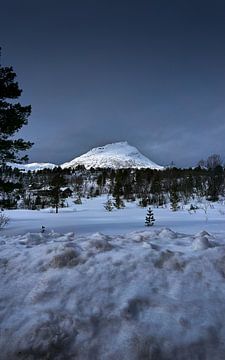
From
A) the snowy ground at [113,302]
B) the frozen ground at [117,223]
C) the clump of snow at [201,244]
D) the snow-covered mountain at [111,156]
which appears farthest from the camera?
the snow-covered mountain at [111,156]

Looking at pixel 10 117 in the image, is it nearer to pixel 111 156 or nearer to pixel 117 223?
pixel 117 223

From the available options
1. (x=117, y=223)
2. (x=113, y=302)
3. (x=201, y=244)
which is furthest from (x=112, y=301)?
(x=117, y=223)

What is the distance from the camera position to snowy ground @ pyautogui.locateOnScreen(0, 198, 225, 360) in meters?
2.07

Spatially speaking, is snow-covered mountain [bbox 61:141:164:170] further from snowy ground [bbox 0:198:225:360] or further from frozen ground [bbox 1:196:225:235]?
snowy ground [bbox 0:198:225:360]

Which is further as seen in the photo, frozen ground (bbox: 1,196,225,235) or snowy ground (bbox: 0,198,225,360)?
frozen ground (bbox: 1,196,225,235)

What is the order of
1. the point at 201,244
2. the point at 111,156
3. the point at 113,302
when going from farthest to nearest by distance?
the point at 111,156, the point at 201,244, the point at 113,302

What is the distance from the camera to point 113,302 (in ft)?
8.43

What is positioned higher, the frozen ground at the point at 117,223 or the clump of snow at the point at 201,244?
the clump of snow at the point at 201,244

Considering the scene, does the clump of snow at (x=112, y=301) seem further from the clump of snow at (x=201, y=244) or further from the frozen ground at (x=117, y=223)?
the frozen ground at (x=117, y=223)

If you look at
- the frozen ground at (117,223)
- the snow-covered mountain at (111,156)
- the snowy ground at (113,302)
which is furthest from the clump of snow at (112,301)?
the snow-covered mountain at (111,156)

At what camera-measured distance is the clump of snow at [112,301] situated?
2068 mm

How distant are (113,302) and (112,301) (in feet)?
0.07

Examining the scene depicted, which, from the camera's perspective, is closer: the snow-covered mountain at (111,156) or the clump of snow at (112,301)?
the clump of snow at (112,301)

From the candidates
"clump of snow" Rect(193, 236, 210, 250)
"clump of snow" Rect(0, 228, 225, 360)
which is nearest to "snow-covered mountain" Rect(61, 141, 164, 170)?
"clump of snow" Rect(193, 236, 210, 250)
